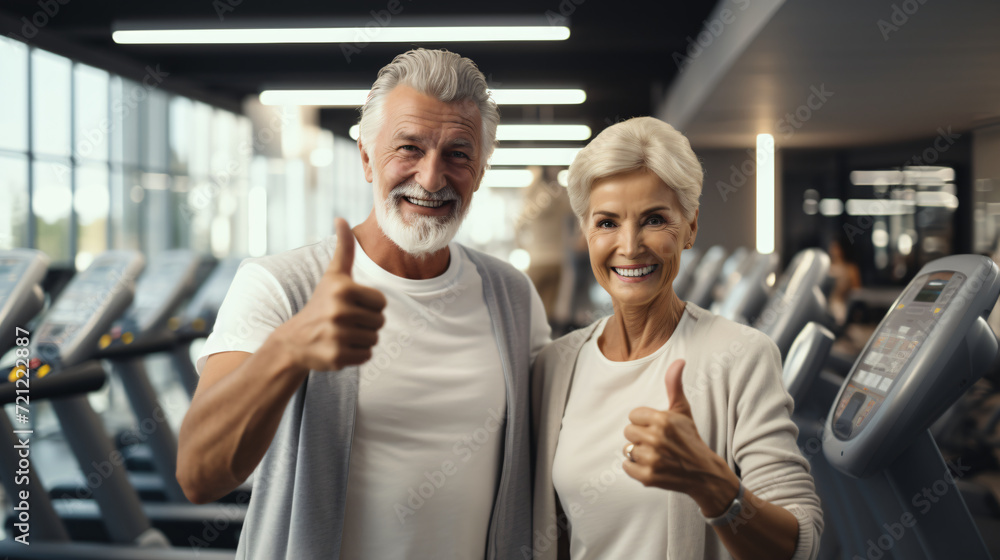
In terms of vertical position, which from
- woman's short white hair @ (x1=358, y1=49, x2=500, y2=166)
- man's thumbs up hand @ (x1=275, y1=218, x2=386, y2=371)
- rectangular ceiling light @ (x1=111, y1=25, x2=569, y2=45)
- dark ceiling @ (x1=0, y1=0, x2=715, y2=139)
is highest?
dark ceiling @ (x1=0, y1=0, x2=715, y2=139)

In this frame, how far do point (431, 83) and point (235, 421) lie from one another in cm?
70

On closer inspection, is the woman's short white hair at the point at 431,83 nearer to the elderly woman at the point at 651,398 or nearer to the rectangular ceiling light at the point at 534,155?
the elderly woman at the point at 651,398

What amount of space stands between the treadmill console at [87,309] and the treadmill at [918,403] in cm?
283

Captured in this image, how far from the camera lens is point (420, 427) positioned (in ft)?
4.55

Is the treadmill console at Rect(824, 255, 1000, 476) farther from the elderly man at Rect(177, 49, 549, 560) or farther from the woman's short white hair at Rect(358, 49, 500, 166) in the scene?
the woman's short white hair at Rect(358, 49, 500, 166)

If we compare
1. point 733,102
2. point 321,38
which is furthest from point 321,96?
point 733,102

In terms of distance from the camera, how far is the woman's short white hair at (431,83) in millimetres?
1415

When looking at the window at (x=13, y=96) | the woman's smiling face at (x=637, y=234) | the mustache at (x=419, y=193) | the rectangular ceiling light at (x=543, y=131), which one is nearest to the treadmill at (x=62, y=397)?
the mustache at (x=419, y=193)

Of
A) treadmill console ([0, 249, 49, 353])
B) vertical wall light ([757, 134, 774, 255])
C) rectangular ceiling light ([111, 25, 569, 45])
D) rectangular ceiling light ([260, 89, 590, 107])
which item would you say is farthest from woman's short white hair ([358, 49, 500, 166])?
vertical wall light ([757, 134, 774, 255])

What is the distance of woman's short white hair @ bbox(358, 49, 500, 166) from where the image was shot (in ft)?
4.64

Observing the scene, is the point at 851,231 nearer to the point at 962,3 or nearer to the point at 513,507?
the point at 962,3

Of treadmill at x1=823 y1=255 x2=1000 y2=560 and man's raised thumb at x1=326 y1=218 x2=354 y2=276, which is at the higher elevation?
man's raised thumb at x1=326 y1=218 x2=354 y2=276

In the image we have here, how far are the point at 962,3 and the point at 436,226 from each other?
2.07m

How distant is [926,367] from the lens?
135 centimetres
